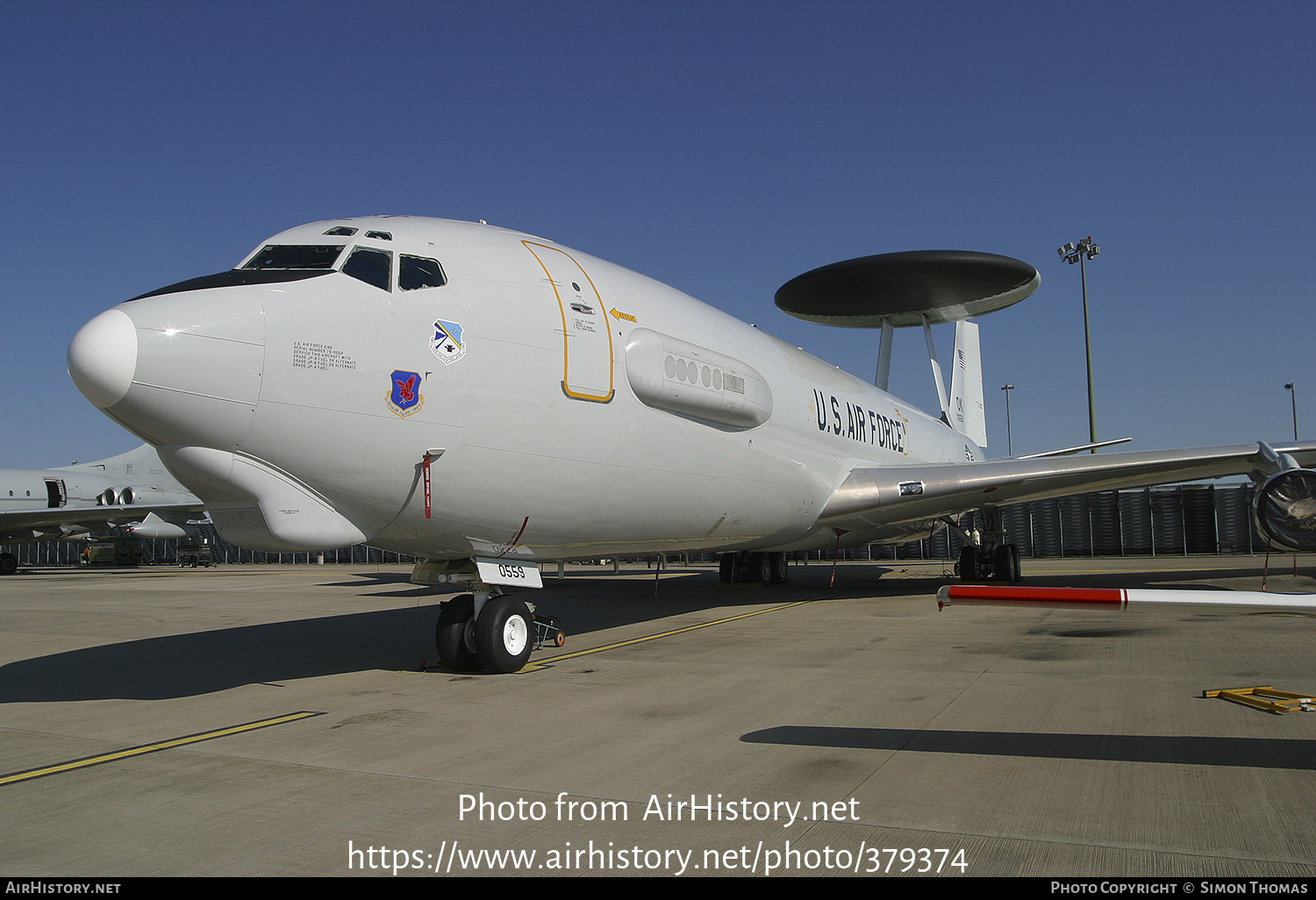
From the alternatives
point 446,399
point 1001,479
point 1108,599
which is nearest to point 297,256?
point 446,399

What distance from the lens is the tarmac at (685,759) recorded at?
136 inches

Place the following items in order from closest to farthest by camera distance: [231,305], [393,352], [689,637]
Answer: [231,305] < [393,352] < [689,637]

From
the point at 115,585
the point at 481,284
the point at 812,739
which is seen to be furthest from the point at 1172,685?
the point at 115,585

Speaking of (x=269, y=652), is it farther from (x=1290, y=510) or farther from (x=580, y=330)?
(x=1290, y=510)

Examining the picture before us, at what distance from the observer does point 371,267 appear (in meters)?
6.82

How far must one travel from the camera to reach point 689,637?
10.8 m

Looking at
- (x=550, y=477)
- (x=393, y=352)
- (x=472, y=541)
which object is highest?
(x=393, y=352)

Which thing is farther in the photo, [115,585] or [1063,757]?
[115,585]

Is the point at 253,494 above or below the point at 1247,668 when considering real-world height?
above

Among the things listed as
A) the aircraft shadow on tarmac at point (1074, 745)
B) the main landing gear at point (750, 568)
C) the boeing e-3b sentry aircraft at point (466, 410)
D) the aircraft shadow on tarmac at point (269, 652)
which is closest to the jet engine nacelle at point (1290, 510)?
the boeing e-3b sentry aircraft at point (466, 410)

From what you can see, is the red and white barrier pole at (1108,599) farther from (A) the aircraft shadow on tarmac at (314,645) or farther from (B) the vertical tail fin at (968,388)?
(B) the vertical tail fin at (968,388)

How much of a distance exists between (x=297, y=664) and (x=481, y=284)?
523 cm
